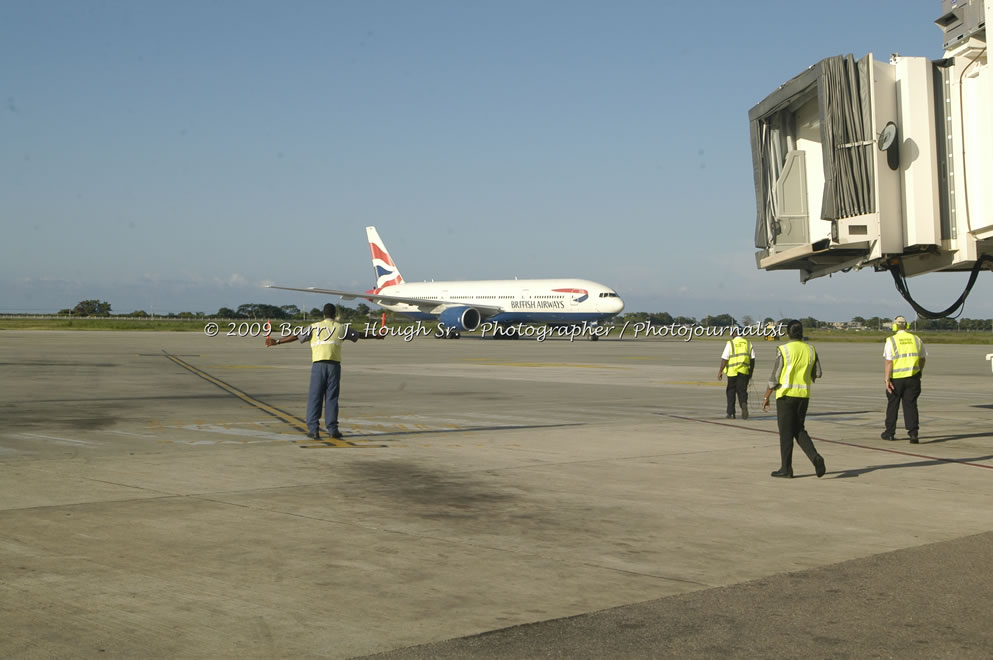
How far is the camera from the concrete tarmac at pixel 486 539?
4980 mm

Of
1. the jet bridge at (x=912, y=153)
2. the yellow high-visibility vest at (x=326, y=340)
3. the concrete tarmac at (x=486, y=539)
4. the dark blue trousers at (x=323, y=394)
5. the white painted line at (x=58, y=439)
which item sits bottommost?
the concrete tarmac at (x=486, y=539)

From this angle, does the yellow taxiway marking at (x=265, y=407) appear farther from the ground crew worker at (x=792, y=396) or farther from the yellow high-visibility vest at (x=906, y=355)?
the yellow high-visibility vest at (x=906, y=355)

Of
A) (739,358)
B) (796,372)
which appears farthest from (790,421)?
(739,358)

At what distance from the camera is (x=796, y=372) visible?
10430 millimetres

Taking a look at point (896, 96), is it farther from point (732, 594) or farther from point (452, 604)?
point (452, 604)

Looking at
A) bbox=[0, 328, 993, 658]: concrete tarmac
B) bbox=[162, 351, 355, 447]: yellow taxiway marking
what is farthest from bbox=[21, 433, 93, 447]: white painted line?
bbox=[162, 351, 355, 447]: yellow taxiway marking

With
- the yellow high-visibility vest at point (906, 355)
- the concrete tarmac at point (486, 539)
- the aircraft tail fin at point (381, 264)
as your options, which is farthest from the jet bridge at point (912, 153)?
the aircraft tail fin at point (381, 264)

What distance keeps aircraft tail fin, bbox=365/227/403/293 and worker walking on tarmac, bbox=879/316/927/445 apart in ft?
227

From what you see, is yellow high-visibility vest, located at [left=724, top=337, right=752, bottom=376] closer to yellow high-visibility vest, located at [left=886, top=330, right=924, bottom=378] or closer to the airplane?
yellow high-visibility vest, located at [left=886, top=330, right=924, bottom=378]

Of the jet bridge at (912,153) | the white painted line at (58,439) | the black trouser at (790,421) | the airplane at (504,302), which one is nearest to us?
the jet bridge at (912,153)

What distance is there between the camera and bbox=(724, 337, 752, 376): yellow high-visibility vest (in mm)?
16953

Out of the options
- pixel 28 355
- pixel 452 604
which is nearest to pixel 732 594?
pixel 452 604

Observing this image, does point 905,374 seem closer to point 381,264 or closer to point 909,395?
point 909,395

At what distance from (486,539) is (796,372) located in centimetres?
481
